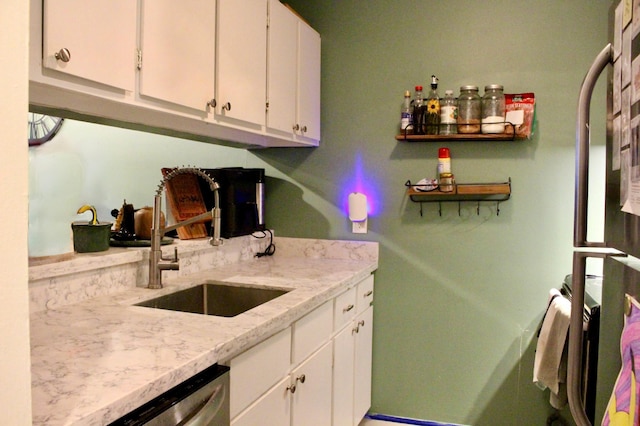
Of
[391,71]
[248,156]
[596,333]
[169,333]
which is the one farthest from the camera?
[248,156]

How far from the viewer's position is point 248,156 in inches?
117

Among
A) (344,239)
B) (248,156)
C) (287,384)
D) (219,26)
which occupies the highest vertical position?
(219,26)

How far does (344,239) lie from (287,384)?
129 cm

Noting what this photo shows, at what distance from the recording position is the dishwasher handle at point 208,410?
1.11 meters

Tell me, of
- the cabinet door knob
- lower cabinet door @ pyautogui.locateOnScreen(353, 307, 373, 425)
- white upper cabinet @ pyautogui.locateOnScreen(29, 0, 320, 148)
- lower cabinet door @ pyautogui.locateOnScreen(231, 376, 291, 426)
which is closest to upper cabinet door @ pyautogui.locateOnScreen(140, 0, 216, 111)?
white upper cabinet @ pyautogui.locateOnScreen(29, 0, 320, 148)

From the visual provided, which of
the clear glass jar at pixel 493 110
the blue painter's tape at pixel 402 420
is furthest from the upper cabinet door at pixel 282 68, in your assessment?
the blue painter's tape at pixel 402 420

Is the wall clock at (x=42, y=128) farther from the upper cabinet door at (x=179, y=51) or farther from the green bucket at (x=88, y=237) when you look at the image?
the upper cabinet door at (x=179, y=51)

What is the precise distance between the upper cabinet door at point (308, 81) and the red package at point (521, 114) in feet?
3.38

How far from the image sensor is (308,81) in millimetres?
2686

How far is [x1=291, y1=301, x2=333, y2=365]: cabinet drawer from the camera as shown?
5.76 ft

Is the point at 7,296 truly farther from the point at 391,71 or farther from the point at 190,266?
the point at 391,71

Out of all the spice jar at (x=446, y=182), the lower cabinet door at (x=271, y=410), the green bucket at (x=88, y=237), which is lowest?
the lower cabinet door at (x=271, y=410)

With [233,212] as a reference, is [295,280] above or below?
below

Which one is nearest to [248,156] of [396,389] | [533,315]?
[396,389]
